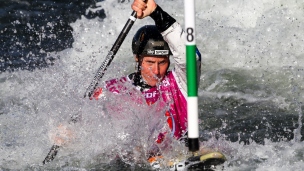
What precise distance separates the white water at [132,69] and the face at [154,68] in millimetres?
306

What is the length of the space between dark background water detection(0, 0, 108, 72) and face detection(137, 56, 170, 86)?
170 inches

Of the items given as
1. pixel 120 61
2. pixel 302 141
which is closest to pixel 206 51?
pixel 120 61

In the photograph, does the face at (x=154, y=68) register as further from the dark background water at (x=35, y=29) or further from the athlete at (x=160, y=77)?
the dark background water at (x=35, y=29)

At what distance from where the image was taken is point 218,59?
9672mm

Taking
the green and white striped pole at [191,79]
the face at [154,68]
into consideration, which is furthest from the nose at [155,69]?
the green and white striped pole at [191,79]

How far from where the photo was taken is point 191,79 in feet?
13.3

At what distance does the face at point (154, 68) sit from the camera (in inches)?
212

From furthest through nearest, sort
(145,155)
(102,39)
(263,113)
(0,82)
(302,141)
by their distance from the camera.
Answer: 1. (102,39)
2. (0,82)
3. (263,113)
4. (302,141)
5. (145,155)

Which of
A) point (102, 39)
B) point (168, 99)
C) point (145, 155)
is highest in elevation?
point (102, 39)

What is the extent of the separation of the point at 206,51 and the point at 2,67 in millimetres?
3303

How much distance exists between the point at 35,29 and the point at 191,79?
293 inches

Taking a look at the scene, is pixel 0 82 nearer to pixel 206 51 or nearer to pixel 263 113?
pixel 206 51

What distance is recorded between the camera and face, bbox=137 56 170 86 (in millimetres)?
5383

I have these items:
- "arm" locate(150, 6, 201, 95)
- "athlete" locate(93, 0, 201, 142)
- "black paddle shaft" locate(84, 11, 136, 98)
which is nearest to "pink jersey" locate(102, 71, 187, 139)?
"athlete" locate(93, 0, 201, 142)
